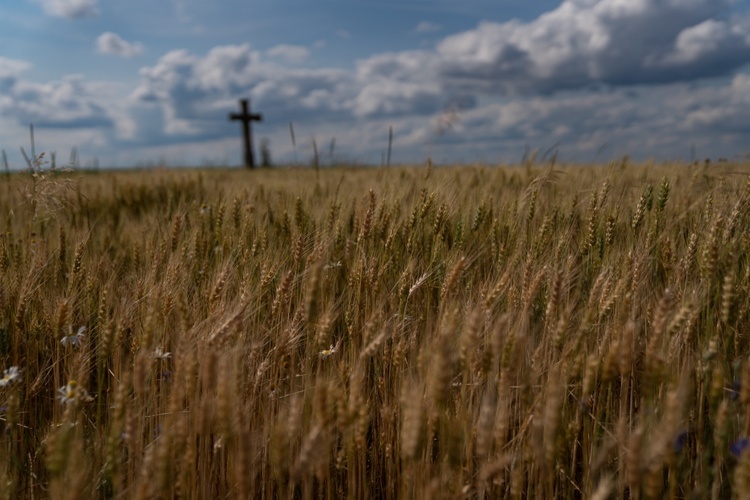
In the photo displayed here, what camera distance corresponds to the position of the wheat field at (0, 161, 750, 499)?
3.95ft

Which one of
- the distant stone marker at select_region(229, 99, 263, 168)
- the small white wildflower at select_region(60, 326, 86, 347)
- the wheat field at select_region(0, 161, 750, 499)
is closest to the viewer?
the wheat field at select_region(0, 161, 750, 499)

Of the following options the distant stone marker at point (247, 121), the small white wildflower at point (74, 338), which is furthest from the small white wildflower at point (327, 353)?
the distant stone marker at point (247, 121)

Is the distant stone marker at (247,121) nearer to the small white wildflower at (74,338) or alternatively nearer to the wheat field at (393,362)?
the wheat field at (393,362)

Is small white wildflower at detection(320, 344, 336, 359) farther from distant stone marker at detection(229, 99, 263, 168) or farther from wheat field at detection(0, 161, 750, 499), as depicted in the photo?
distant stone marker at detection(229, 99, 263, 168)

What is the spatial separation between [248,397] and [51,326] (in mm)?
855

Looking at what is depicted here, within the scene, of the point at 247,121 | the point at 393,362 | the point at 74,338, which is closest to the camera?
the point at 393,362

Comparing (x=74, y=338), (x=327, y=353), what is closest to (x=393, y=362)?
(x=327, y=353)

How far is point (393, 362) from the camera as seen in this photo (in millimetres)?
1710

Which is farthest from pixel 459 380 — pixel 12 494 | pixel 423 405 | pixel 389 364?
pixel 12 494

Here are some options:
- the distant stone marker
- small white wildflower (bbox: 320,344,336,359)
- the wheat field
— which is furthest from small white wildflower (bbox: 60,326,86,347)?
the distant stone marker

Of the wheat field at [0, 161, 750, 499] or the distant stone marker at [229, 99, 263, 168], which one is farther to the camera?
the distant stone marker at [229, 99, 263, 168]

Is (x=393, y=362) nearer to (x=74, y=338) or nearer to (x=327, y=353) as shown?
(x=327, y=353)

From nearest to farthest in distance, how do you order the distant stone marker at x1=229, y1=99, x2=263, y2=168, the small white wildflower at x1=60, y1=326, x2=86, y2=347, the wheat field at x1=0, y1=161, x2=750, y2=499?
the wheat field at x1=0, y1=161, x2=750, y2=499 < the small white wildflower at x1=60, y1=326, x2=86, y2=347 < the distant stone marker at x1=229, y1=99, x2=263, y2=168

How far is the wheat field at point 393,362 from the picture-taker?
3.95 feet
